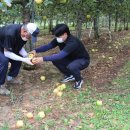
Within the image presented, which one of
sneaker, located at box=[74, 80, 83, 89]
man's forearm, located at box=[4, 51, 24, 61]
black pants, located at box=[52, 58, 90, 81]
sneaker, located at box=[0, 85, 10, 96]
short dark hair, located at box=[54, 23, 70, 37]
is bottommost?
sneaker, located at box=[74, 80, 83, 89]

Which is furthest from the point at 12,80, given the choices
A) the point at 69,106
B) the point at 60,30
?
the point at 69,106

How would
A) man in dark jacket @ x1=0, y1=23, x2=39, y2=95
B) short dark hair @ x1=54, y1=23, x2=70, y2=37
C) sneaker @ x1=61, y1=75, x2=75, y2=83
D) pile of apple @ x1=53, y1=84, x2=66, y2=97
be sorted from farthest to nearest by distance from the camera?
sneaker @ x1=61, y1=75, x2=75, y2=83 < short dark hair @ x1=54, y1=23, x2=70, y2=37 < pile of apple @ x1=53, y1=84, x2=66, y2=97 < man in dark jacket @ x1=0, y1=23, x2=39, y2=95

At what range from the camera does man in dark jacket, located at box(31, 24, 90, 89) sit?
290 inches

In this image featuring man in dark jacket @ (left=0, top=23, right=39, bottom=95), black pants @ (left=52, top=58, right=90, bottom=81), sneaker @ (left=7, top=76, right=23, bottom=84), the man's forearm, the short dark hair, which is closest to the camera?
man in dark jacket @ (left=0, top=23, right=39, bottom=95)

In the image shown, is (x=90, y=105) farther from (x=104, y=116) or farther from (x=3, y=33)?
(x=3, y=33)

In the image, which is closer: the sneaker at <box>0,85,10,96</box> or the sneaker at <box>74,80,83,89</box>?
the sneaker at <box>0,85,10,96</box>

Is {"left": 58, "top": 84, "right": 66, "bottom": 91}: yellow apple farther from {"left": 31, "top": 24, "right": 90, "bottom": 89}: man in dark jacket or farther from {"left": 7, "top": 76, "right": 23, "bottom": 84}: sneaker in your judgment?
{"left": 7, "top": 76, "right": 23, "bottom": 84}: sneaker

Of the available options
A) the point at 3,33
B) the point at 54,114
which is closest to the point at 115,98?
the point at 54,114

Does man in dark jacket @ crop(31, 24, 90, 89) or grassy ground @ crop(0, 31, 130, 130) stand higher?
man in dark jacket @ crop(31, 24, 90, 89)

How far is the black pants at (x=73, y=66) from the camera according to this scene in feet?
25.2

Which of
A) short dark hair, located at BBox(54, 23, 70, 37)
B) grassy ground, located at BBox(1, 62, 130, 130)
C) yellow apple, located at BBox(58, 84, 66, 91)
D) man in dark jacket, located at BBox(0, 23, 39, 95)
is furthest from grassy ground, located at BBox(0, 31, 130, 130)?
short dark hair, located at BBox(54, 23, 70, 37)

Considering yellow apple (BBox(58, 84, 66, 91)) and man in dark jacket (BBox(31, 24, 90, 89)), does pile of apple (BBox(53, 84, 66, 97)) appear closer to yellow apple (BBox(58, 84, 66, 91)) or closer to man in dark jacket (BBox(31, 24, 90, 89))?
yellow apple (BBox(58, 84, 66, 91))

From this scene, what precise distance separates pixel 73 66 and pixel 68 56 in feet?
1.69

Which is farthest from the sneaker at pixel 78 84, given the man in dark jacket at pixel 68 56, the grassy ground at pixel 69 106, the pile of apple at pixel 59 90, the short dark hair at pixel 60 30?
the short dark hair at pixel 60 30
